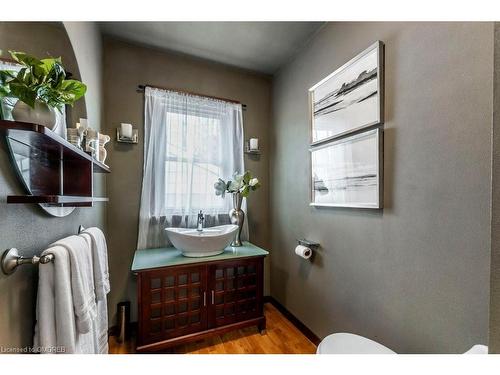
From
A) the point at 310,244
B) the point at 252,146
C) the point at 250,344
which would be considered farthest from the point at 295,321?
the point at 252,146

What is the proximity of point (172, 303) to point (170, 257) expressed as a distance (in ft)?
1.09

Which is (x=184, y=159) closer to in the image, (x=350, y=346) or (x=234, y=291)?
(x=234, y=291)

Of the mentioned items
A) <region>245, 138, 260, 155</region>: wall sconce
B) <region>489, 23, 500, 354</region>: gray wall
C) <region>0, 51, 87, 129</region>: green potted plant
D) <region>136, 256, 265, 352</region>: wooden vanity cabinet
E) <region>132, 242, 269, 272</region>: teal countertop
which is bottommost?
<region>136, 256, 265, 352</region>: wooden vanity cabinet

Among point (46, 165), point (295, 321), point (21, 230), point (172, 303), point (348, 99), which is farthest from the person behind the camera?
point (295, 321)

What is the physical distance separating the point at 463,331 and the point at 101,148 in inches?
79.1

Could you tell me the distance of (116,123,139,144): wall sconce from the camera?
177 centimetres

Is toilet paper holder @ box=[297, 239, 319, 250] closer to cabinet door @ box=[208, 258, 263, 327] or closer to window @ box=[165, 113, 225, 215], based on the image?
cabinet door @ box=[208, 258, 263, 327]

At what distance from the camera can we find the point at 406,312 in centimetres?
106

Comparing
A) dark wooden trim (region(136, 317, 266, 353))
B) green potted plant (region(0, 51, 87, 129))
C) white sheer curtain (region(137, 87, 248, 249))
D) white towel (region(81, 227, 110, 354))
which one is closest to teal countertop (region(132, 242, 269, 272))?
white sheer curtain (region(137, 87, 248, 249))

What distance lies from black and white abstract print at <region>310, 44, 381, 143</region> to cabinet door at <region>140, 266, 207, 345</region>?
1.47 metres

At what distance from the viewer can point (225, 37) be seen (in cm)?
177

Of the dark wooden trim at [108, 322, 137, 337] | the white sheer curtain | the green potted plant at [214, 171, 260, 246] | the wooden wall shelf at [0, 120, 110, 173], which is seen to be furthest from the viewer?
the green potted plant at [214, 171, 260, 246]
